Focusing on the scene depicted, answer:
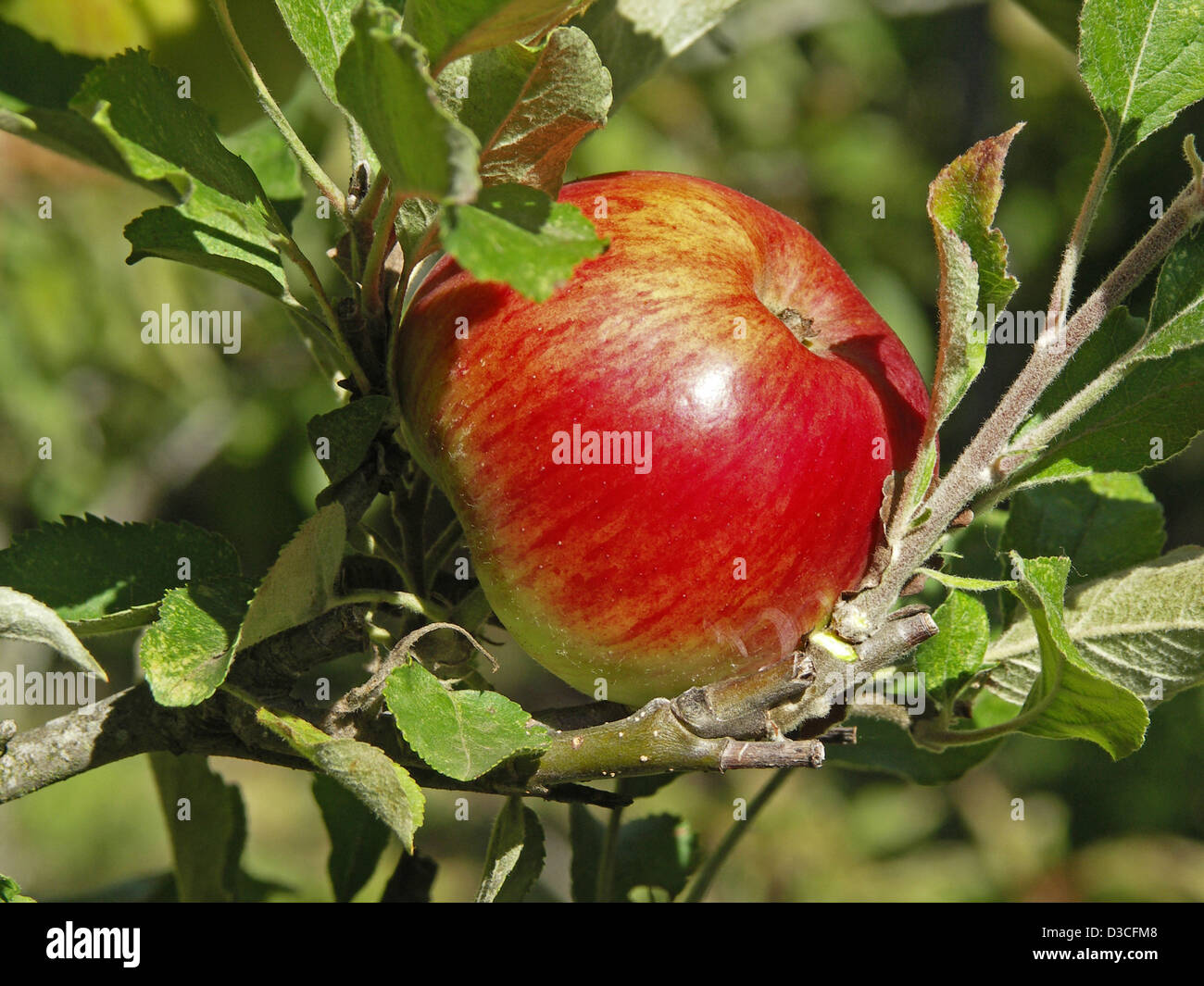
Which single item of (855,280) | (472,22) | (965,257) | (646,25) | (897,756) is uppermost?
(855,280)

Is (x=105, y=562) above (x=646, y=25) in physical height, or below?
below

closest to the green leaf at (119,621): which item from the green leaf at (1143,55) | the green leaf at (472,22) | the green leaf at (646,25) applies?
the green leaf at (472,22)

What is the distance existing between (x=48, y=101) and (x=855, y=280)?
1647 millimetres

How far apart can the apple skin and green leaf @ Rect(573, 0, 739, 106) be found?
5.4 inches

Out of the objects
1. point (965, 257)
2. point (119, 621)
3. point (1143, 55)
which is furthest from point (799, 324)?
point (119, 621)

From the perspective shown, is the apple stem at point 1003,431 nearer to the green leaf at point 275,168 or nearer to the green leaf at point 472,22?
the green leaf at point 472,22

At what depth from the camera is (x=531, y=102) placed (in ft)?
1.91

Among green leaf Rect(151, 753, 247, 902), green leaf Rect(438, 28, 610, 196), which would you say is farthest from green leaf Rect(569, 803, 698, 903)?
green leaf Rect(438, 28, 610, 196)

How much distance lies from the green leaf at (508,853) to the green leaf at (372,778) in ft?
0.45

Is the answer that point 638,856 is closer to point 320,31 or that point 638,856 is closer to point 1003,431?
point 1003,431

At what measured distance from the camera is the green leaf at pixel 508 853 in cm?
71
